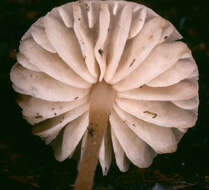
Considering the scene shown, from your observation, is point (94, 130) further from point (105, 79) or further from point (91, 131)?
point (105, 79)

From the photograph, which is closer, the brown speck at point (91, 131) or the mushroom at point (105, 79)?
the mushroom at point (105, 79)

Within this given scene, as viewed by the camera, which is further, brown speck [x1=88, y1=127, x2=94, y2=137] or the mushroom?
brown speck [x1=88, y1=127, x2=94, y2=137]

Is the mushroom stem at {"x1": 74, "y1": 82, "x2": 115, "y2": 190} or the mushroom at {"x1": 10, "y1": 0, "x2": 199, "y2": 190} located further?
the mushroom stem at {"x1": 74, "y1": 82, "x2": 115, "y2": 190}

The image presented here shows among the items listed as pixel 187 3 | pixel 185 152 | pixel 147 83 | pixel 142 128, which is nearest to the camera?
pixel 147 83

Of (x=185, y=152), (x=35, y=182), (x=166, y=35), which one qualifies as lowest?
(x=185, y=152)

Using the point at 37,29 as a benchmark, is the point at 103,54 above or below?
below

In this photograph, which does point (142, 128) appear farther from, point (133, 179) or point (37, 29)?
point (37, 29)

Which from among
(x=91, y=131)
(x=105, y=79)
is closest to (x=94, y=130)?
(x=91, y=131)

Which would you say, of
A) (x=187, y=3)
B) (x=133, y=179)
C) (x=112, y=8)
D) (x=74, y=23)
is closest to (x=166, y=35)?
(x=112, y=8)
